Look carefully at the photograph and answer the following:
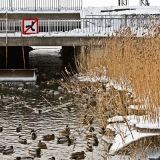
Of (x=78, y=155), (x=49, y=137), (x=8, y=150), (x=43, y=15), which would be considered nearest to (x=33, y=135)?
(x=49, y=137)

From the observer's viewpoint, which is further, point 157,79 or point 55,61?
point 55,61

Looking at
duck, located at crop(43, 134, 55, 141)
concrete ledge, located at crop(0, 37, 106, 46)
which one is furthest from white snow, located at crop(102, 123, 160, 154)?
concrete ledge, located at crop(0, 37, 106, 46)

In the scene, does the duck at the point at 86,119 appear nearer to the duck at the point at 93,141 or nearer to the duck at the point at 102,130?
the duck at the point at 102,130

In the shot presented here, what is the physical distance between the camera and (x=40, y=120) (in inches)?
561

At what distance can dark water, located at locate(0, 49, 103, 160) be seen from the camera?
37.1 ft

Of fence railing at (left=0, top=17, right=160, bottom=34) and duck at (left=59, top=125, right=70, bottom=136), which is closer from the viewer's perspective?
duck at (left=59, top=125, right=70, bottom=136)

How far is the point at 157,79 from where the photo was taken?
1062cm

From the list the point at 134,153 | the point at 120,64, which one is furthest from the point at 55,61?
the point at 134,153

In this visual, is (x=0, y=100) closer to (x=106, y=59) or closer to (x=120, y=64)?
Answer: (x=106, y=59)

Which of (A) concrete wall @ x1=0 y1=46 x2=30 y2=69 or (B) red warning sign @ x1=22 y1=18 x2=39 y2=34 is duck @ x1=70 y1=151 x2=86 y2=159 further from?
(A) concrete wall @ x1=0 y1=46 x2=30 y2=69

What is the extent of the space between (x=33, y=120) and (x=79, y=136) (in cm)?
233

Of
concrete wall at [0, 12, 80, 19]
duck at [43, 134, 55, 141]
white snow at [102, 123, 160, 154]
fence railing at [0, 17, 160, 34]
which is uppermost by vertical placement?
concrete wall at [0, 12, 80, 19]

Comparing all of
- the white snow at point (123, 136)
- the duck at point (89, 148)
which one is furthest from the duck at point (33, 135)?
the white snow at point (123, 136)

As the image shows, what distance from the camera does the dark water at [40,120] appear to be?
11.3 meters
